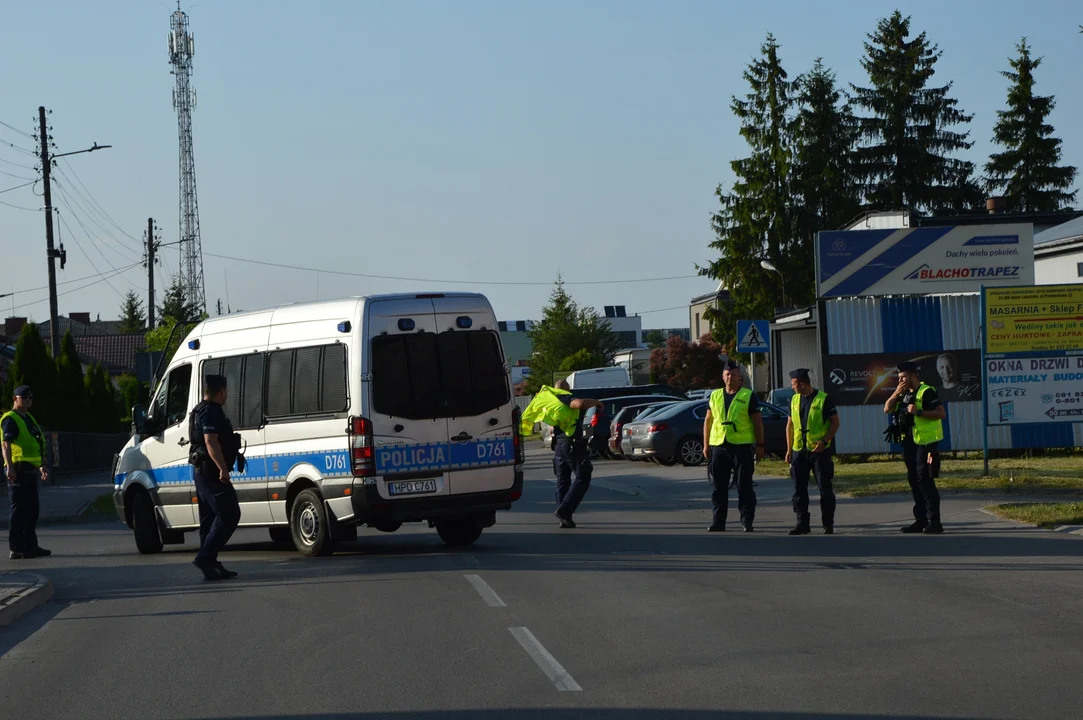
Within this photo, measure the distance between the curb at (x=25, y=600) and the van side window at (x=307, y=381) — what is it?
296cm


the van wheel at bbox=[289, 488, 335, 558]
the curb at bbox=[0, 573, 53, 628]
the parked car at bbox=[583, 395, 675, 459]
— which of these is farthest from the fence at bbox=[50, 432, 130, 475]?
the curb at bbox=[0, 573, 53, 628]

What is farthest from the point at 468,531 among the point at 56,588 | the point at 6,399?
the point at 6,399

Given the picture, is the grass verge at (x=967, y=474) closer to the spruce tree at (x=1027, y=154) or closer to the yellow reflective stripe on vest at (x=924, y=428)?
the yellow reflective stripe on vest at (x=924, y=428)

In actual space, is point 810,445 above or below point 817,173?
Result: below

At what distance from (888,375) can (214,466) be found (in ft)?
51.3

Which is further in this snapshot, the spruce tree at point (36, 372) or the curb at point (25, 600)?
the spruce tree at point (36, 372)

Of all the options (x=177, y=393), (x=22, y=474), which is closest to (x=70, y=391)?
(x=22, y=474)

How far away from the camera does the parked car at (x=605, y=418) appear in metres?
33.2

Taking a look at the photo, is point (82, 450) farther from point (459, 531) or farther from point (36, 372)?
point (459, 531)

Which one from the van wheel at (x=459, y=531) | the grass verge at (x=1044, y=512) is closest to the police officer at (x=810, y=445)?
the grass verge at (x=1044, y=512)

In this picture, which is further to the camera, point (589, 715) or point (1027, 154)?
point (1027, 154)

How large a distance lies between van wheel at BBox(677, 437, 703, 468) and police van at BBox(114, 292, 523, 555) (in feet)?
46.4

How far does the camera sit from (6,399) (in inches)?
1387

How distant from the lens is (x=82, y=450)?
3853 centimetres
